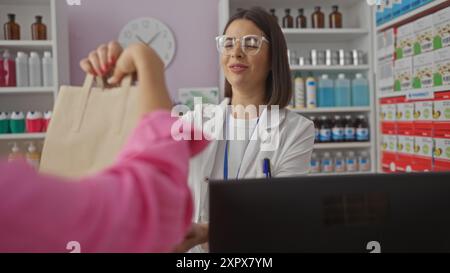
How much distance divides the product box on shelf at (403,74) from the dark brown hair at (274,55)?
4.29 ft

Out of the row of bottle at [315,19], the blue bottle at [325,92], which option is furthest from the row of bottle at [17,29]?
the blue bottle at [325,92]

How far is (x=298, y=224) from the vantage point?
1.76ft

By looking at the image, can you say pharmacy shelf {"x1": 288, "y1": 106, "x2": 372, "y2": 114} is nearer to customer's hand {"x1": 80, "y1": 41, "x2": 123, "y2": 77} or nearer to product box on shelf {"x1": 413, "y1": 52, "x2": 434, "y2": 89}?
product box on shelf {"x1": 413, "y1": 52, "x2": 434, "y2": 89}

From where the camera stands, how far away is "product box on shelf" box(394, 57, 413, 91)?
212 cm

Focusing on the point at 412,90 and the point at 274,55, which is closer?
the point at 274,55

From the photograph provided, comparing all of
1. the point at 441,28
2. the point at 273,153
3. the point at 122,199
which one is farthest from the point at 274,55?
the point at 441,28

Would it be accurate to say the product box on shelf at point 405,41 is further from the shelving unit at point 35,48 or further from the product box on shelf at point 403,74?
the shelving unit at point 35,48

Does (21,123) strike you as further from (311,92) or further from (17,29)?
(311,92)

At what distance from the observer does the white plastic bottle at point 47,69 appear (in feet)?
7.23

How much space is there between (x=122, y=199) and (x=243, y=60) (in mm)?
780

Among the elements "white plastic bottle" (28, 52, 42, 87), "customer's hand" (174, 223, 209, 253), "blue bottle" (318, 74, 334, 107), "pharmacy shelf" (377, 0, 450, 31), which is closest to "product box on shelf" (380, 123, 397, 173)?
"blue bottle" (318, 74, 334, 107)

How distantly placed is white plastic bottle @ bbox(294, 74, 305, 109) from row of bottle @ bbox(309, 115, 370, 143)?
14cm

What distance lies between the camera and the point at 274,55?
1110 millimetres

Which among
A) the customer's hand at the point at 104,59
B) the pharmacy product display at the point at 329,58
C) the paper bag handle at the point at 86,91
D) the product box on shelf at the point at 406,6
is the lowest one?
the paper bag handle at the point at 86,91
